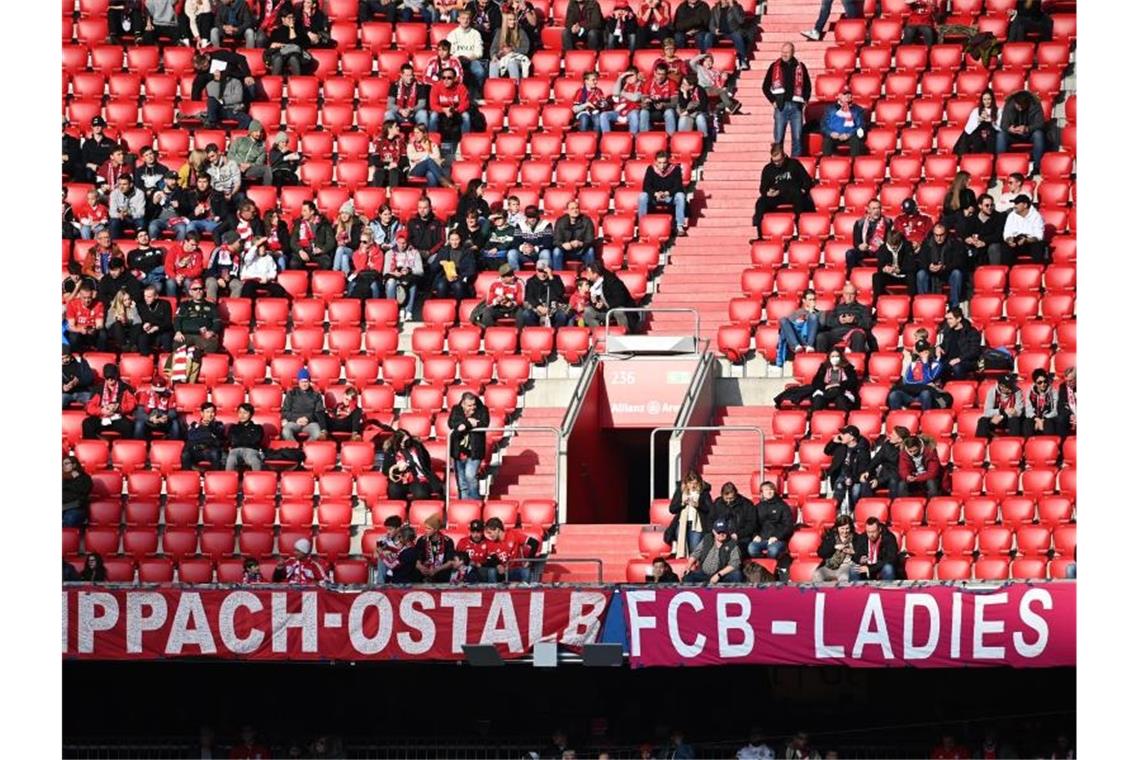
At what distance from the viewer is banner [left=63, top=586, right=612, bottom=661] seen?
66.0 feet

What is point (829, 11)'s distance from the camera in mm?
29422

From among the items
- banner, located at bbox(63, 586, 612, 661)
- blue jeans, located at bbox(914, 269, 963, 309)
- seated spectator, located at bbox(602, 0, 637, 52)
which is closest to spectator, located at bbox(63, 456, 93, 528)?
banner, located at bbox(63, 586, 612, 661)

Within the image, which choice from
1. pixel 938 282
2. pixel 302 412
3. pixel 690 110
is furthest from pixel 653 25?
pixel 302 412

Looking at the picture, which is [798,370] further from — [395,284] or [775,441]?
[395,284]

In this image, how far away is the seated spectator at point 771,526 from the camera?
21397 mm

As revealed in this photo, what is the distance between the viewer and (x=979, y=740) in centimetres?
2169

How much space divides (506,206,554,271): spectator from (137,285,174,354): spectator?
3.68m

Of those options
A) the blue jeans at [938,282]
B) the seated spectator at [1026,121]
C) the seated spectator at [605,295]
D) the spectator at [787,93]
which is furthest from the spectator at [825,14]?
the seated spectator at [605,295]

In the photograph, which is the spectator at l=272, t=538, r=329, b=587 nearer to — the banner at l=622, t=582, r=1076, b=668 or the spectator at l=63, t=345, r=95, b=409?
the banner at l=622, t=582, r=1076, b=668

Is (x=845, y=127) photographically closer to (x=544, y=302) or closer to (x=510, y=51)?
(x=510, y=51)

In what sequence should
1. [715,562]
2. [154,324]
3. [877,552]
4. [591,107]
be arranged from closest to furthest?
[715,562]
[877,552]
[154,324]
[591,107]

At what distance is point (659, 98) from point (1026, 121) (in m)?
4.20

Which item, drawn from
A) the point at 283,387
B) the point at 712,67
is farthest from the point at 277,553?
the point at 712,67

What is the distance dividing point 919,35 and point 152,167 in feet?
30.2
